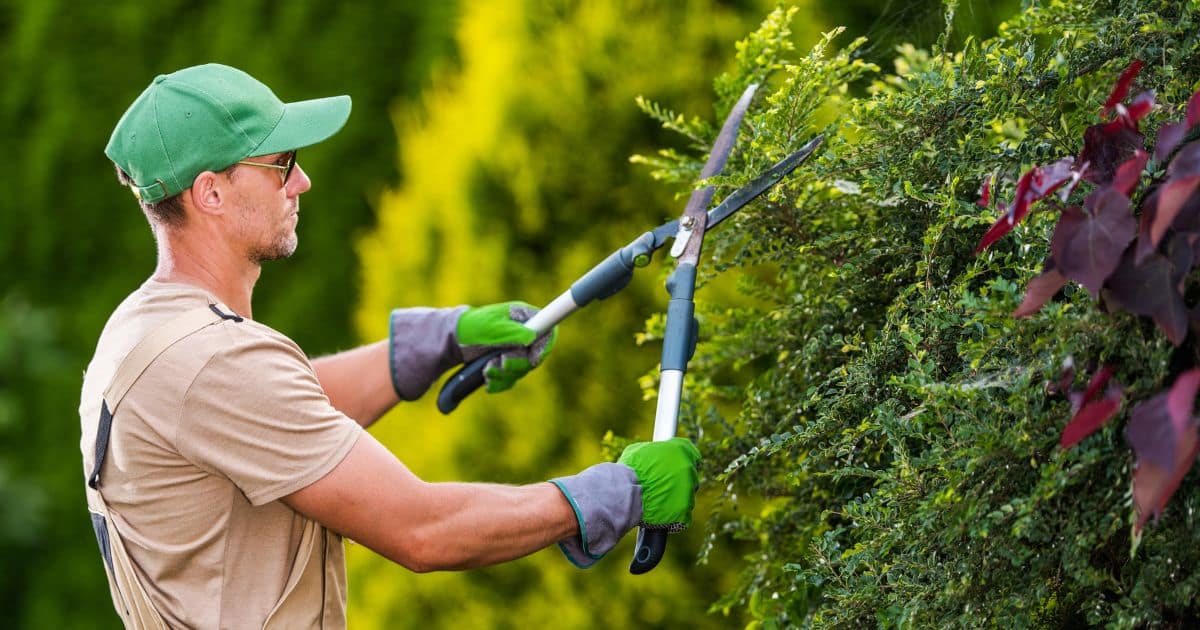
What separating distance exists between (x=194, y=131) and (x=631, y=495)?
41.9 inches

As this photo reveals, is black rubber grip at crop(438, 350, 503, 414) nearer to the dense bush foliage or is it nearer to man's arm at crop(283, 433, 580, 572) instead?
the dense bush foliage

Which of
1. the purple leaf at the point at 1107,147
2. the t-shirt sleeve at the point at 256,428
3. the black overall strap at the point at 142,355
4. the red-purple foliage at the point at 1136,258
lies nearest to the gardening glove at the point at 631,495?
the t-shirt sleeve at the point at 256,428

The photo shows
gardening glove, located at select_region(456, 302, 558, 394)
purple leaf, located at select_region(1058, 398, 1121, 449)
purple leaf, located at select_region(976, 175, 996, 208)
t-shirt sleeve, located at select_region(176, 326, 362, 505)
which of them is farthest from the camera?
gardening glove, located at select_region(456, 302, 558, 394)

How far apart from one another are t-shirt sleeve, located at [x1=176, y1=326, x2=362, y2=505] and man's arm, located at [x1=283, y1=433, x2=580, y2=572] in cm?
4

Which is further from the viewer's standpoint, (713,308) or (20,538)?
(20,538)

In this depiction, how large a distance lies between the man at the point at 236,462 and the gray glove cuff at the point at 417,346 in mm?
635

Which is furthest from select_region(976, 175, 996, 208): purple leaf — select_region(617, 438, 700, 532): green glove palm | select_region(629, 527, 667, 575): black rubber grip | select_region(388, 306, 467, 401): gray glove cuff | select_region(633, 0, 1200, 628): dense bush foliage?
select_region(388, 306, 467, 401): gray glove cuff

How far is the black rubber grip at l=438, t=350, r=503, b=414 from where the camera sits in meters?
2.91

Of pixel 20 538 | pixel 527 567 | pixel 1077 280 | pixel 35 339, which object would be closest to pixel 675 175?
pixel 1077 280

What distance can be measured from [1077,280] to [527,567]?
7.60 feet

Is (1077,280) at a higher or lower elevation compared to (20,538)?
higher

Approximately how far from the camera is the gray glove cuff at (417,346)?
2967 millimetres

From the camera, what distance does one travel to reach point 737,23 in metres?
3.25

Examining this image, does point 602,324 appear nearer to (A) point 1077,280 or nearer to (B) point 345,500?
(B) point 345,500
